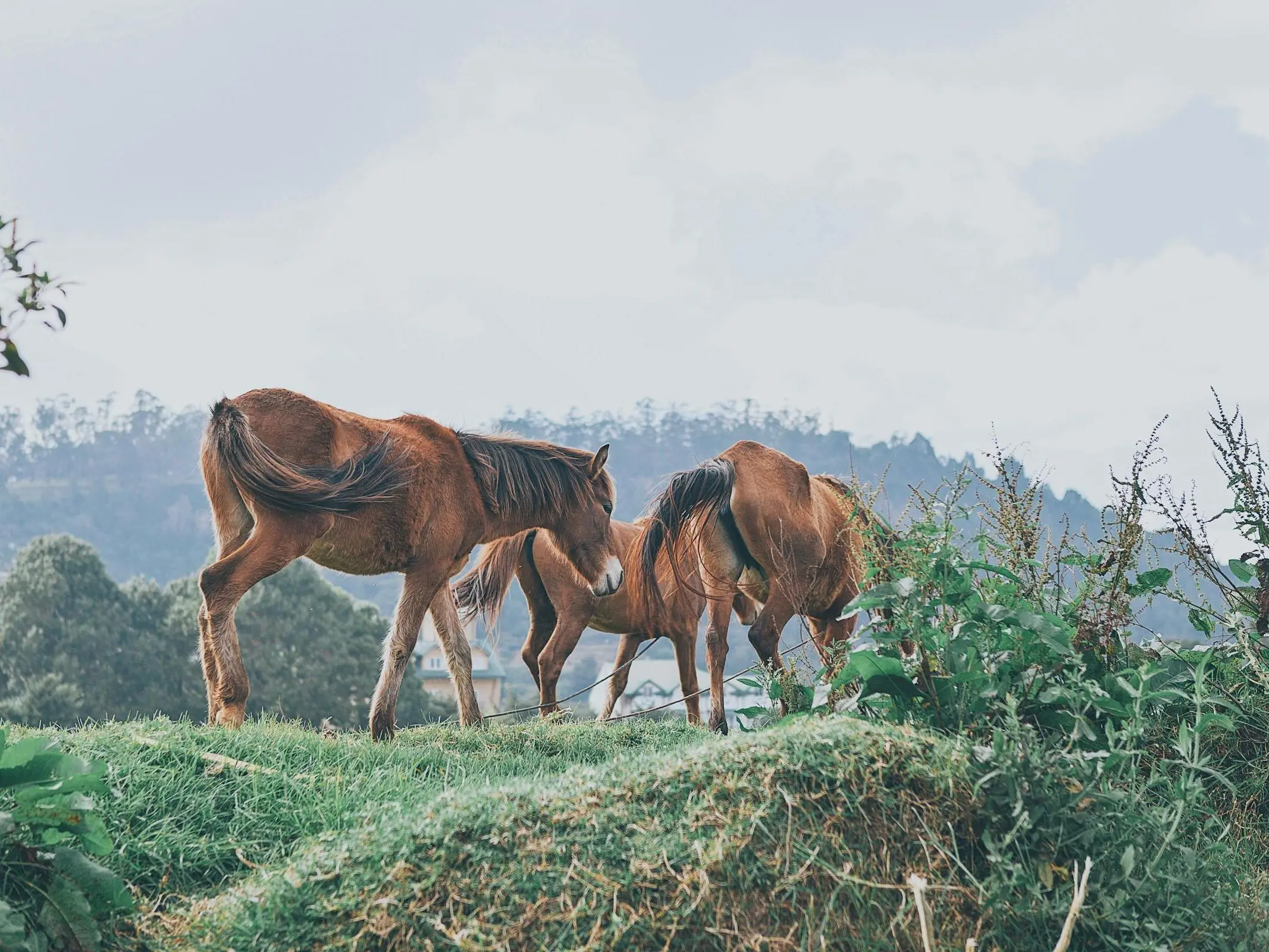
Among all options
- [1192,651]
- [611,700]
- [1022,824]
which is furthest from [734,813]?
[611,700]

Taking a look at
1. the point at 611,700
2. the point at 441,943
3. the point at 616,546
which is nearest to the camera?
the point at 441,943

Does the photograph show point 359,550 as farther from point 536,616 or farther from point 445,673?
point 445,673

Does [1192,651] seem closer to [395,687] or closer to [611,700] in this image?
[395,687]

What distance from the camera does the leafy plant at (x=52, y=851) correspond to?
12.4 ft

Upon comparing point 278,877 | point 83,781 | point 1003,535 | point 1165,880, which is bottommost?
point 1165,880

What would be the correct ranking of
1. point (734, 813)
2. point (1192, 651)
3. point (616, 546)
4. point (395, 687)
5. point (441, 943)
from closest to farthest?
point (441, 943)
point (734, 813)
point (1192, 651)
point (395, 687)
point (616, 546)

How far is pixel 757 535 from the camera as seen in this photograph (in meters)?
8.29

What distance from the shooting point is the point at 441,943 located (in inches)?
131

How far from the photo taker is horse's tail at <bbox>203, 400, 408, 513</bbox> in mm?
6578

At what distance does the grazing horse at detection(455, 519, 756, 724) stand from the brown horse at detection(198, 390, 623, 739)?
181cm

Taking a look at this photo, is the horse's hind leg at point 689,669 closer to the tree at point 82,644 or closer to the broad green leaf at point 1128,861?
the broad green leaf at point 1128,861

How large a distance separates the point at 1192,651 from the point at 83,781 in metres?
4.70

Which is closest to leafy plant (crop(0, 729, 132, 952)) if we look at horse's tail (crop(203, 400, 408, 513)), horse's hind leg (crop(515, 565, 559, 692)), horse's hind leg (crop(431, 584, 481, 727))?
horse's tail (crop(203, 400, 408, 513))

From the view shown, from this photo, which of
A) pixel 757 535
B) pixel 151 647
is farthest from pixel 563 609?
pixel 151 647
